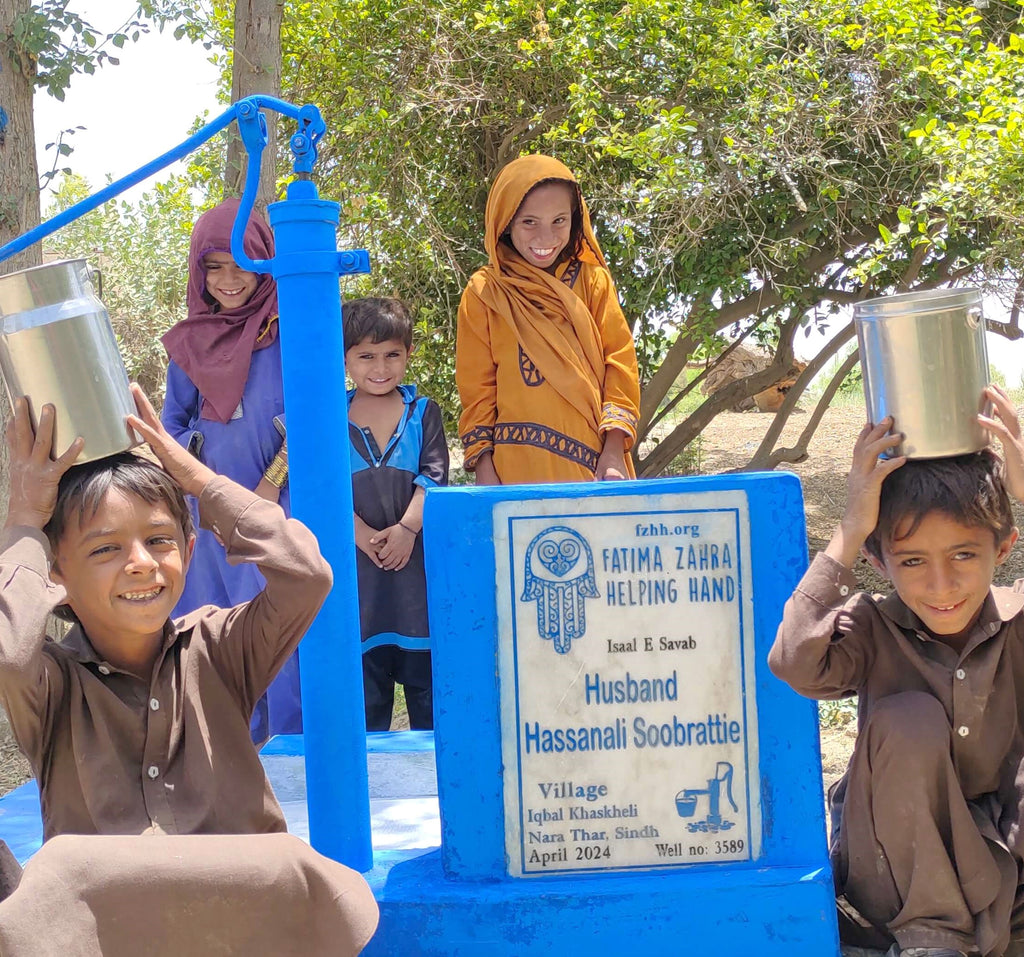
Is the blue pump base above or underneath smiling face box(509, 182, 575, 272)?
underneath

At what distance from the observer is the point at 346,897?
6.40ft

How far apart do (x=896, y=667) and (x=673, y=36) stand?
12.3 feet

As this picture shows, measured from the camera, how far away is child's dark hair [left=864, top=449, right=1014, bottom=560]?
214 cm

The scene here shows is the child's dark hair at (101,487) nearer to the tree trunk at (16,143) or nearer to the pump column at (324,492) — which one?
→ the pump column at (324,492)

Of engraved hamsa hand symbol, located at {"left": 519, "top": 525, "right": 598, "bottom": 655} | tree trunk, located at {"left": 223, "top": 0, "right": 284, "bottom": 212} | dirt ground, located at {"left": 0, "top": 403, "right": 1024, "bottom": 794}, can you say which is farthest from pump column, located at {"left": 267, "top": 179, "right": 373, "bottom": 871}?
tree trunk, located at {"left": 223, "top": 0, "right": 284, "bottom": 212}

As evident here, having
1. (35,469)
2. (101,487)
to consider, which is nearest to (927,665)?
(101,487)

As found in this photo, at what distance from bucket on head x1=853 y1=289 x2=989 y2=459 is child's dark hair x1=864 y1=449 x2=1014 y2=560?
54mm

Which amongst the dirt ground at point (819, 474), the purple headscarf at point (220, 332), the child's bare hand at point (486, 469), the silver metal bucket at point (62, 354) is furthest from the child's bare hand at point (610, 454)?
the silver metal bucket at point (62, 354)

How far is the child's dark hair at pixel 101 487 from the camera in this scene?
2080 mm

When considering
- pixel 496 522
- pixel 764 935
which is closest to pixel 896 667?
pixel 764 935

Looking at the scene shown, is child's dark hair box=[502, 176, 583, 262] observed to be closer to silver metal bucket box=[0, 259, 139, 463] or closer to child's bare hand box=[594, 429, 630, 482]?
child's bare hand box=[594, 429, 630, 482]

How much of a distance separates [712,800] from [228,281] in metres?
2.07

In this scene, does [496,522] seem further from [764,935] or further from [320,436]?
[764,935]

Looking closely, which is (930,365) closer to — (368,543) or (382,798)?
(382,798)
